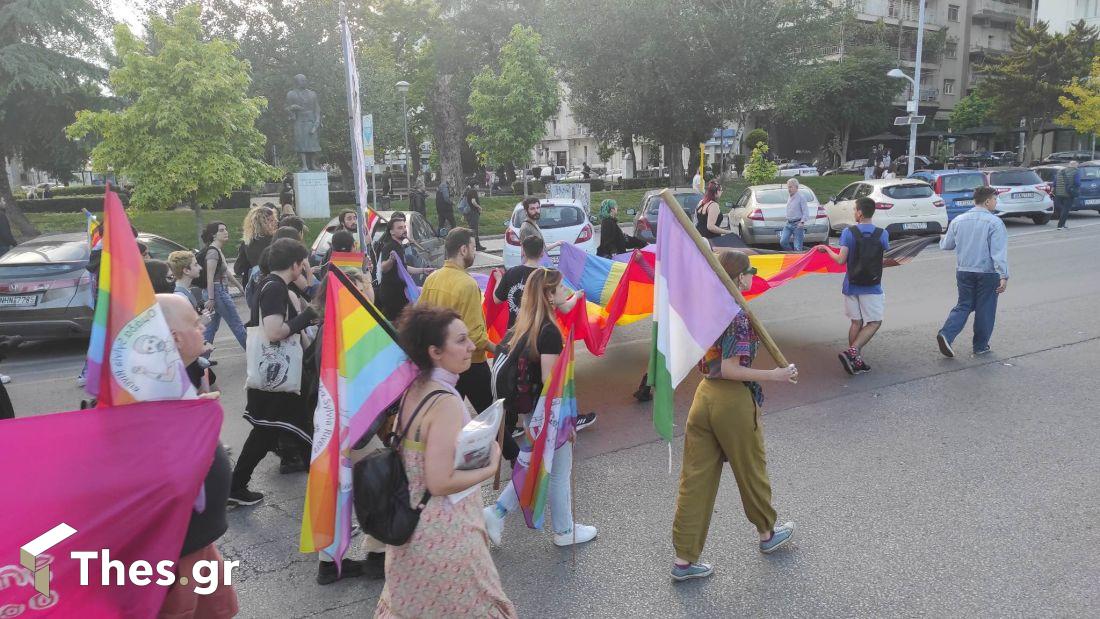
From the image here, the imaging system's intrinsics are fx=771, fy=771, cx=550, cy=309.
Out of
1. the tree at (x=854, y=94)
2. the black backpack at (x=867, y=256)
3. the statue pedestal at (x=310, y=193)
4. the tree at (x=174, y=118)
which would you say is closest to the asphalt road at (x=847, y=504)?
the black backpack at (x=867, y=256)

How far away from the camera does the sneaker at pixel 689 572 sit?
153 inches

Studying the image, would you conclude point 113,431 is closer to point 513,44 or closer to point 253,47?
point 513,44

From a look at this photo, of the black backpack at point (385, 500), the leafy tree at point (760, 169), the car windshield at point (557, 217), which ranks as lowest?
the black backpack at point (385, 500)

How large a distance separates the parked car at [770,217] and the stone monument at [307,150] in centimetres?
1161

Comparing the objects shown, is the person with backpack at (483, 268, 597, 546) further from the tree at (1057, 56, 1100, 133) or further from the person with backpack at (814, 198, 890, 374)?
the tree at (1057, 56, 1100, 133)

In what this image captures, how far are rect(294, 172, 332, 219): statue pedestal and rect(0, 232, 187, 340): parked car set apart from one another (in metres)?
13.2

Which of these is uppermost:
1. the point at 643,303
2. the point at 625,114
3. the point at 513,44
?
the point at 513,44

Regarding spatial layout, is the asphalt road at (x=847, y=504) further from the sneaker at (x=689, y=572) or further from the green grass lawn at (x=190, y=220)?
the green grass lawn at (x=190, y=220)

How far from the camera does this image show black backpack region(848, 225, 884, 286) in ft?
23.9

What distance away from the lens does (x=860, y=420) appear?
6.21 meters

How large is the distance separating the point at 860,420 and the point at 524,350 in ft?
10.9

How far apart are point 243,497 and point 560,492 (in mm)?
2181

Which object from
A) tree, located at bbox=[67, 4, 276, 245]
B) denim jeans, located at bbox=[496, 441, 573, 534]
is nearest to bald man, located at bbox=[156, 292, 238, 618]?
denim jeans, located at bbox=[496, 441, 573, 534]

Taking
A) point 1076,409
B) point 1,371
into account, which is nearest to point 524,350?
point 1076,409
